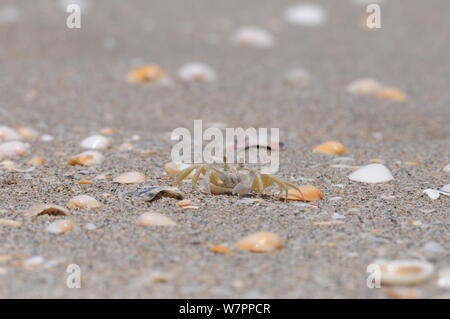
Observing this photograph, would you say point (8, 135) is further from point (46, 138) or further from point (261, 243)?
point (261, 243)

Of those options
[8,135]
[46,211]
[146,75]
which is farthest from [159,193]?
[146,75]

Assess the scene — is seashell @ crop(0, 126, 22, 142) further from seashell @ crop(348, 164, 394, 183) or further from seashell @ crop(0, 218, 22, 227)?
seashell @ crop(348, 164, 394, 183)

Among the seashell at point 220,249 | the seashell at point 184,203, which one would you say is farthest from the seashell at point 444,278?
the seashell at point 184,203

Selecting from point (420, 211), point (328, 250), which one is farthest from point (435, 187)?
point (328, 250)
